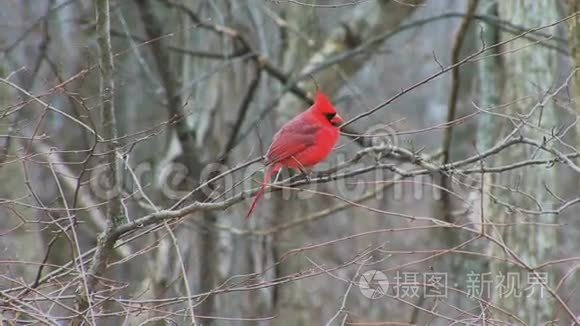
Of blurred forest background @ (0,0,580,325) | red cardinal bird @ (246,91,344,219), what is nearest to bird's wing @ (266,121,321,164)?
red cardinal bird @ (246,91,344,219)

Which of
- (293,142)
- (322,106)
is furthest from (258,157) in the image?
(322,106)

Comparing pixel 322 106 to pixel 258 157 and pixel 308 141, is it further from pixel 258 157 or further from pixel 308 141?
pixel 258 157

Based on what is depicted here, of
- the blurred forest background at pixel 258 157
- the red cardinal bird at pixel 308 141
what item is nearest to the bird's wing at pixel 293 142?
the red cardinal bird at pixel 308 141

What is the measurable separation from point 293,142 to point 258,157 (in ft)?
2.71

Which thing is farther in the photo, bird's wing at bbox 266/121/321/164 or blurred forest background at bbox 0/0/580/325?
bird's wing at bbox 266/121/321/164

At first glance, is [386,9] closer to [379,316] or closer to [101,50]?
[101,50]

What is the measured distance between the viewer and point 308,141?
15.0 feet

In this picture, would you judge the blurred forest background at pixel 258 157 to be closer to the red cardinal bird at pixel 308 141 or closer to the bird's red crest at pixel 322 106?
the red cardinal bird at pixel 308 141

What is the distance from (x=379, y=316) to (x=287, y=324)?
4.60 m

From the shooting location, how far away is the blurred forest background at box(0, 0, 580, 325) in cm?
320

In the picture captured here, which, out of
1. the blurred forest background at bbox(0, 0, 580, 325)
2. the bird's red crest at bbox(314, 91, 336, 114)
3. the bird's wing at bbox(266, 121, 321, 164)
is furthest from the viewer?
the bird's red crest at bbox(314, 91, 336, 114)

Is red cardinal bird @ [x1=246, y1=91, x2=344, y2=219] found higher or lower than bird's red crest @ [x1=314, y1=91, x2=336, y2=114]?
lower

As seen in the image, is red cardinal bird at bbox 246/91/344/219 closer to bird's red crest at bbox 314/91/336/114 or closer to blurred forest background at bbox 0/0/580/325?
bird's red crest at bbox 314/91/336/114

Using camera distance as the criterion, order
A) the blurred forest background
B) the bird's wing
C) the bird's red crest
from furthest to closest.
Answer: the bird's red crest
the bird's wing
the blurred forest background
